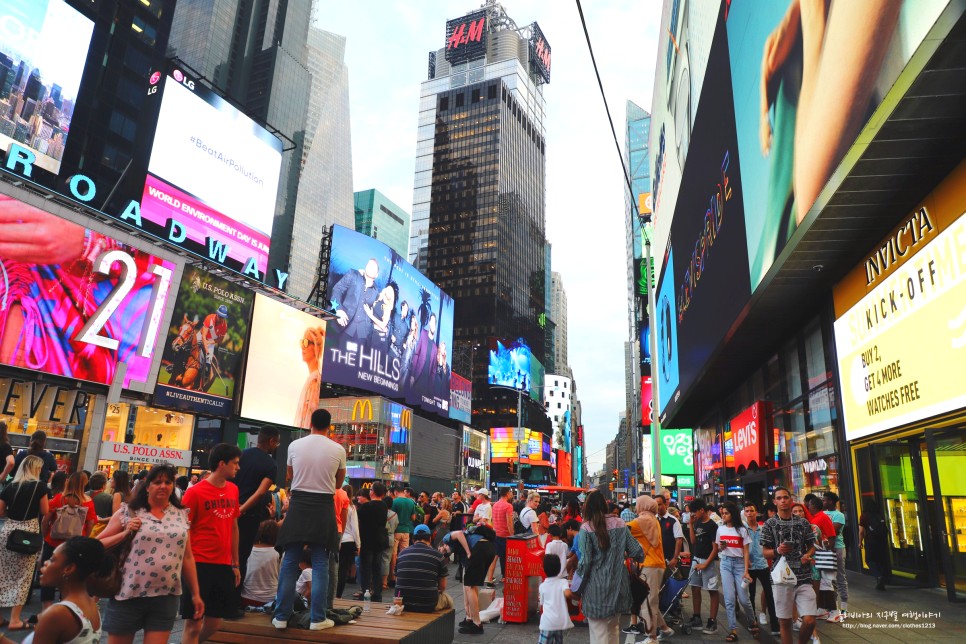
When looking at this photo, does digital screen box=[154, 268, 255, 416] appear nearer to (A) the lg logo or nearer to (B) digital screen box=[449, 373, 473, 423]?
(A) the lg logo

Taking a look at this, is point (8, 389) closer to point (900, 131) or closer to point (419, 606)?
point (419, 606)

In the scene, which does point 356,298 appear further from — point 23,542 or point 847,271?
point 23,542

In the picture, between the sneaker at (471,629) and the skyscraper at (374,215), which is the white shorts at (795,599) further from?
the skyscraper at (374,215)

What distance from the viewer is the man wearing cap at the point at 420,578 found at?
7023mm

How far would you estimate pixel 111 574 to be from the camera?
357 centimetres

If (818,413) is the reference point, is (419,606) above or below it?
below

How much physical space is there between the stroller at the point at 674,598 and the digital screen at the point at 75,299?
2637cm

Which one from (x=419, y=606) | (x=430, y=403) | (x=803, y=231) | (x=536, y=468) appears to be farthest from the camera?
(x=536, y=468)

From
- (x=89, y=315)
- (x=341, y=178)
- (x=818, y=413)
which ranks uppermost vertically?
(x=341, y=178)

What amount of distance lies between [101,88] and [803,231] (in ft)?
215

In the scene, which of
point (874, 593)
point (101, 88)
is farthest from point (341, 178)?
point (874, 593)

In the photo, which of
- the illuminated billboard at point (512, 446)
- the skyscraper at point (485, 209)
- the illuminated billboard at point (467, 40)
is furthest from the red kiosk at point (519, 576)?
the illuminated billboard at point (467, 40)

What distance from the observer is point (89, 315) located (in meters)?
27.0

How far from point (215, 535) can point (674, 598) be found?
7.17 m
